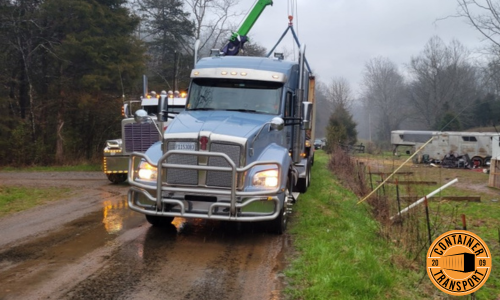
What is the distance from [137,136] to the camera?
1380 centimetres

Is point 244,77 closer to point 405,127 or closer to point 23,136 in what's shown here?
point 23,136

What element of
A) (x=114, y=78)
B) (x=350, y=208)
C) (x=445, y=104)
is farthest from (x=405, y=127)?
(x=350, y=208)

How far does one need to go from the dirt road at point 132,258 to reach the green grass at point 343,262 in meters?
0.32

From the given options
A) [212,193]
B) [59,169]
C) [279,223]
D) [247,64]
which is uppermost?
[247,64]

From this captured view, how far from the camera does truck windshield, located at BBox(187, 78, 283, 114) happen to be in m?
8.27

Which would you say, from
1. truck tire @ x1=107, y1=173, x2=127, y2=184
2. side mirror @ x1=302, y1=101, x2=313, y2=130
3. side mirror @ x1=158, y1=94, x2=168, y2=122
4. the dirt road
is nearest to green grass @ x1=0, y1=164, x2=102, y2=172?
truck tire @ x1=107, y1=173, x2=127, y2=184

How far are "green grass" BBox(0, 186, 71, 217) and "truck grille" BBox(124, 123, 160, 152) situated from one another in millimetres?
2245

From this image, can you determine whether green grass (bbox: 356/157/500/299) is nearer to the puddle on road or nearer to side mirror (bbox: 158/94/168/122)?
the puddle on road

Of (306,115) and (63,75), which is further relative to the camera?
(63,75)

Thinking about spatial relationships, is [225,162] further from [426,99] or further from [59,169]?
[426,99]

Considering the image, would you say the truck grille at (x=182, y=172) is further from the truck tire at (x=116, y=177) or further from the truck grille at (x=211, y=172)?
the truck tire at (x=116, y=177)

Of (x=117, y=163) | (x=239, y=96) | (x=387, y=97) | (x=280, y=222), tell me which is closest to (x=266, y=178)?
(x=280, y=222)

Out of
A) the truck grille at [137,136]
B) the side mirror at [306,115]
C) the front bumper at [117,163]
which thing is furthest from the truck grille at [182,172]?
the front bumper at [117,163]

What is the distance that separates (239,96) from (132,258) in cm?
373
